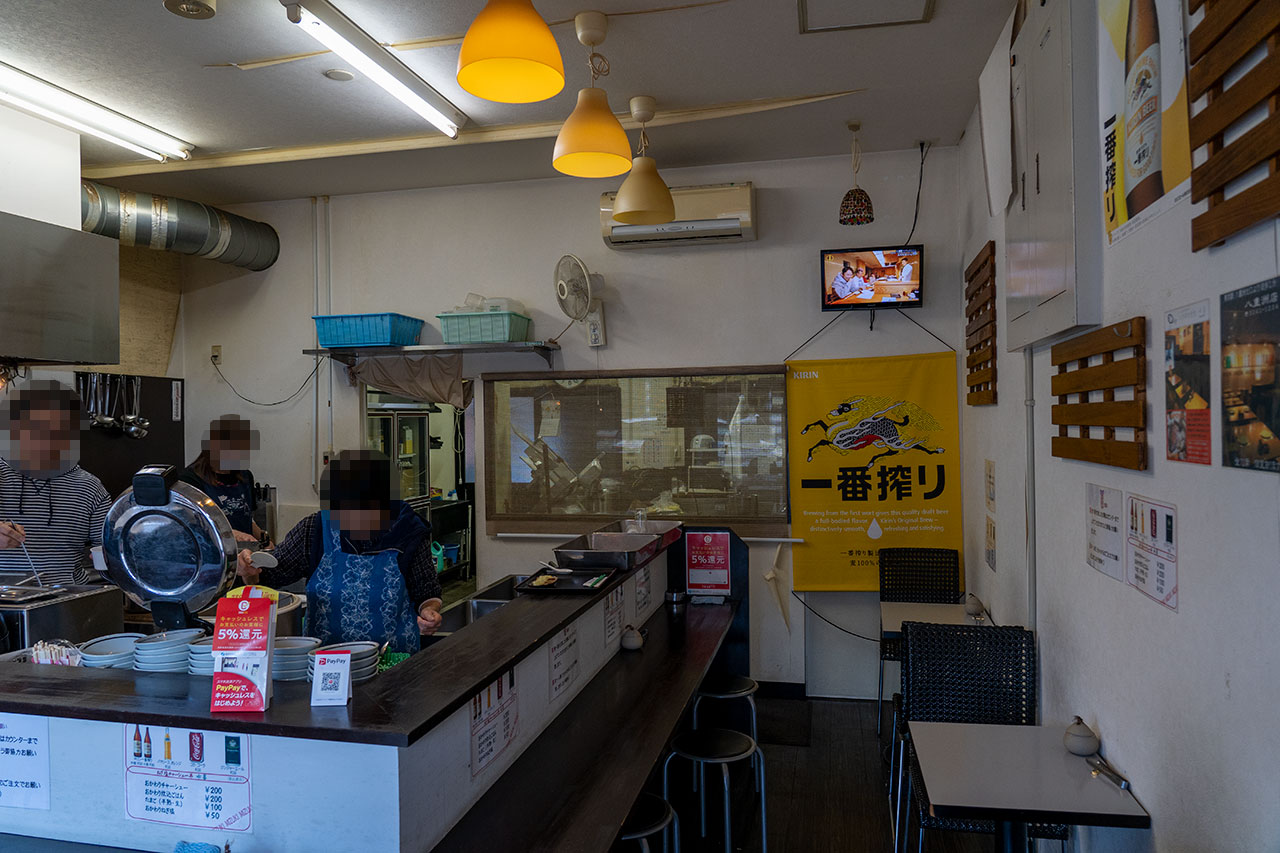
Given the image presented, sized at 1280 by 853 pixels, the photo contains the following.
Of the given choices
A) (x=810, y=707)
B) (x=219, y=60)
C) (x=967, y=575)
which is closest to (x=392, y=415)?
(x=219, y=60)

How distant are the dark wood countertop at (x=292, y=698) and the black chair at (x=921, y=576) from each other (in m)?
3.00

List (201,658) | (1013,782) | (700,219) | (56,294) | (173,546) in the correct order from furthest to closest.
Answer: (700,219), (56,294), (1013,782), (201,658), (173,546)

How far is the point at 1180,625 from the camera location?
1834mm

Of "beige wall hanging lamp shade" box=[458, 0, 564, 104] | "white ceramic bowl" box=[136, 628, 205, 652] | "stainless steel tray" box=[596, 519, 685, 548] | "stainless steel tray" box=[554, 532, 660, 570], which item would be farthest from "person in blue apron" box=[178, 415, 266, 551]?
"beige wall hanging lamp shade" box=[458, 0, 564, 104]

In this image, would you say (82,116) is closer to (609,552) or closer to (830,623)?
(609,552)

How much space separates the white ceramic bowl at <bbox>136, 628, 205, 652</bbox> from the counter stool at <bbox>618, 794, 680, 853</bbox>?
1.22 meters

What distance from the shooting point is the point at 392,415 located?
6.64 meters

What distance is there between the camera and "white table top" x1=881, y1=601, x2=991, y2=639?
4109mm

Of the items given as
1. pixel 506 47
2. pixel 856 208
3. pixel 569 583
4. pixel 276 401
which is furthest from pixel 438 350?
pixel 506 47

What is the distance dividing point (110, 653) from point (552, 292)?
12.1 ft

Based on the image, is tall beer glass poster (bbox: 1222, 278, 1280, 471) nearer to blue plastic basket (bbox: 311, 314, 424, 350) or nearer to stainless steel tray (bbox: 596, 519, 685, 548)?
stainless steel tray (bbox: 596, 519, 685, 548)

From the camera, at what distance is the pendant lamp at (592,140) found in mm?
3027

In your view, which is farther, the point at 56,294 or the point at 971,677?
the point at 56,294

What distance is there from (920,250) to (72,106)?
4.46 metres
